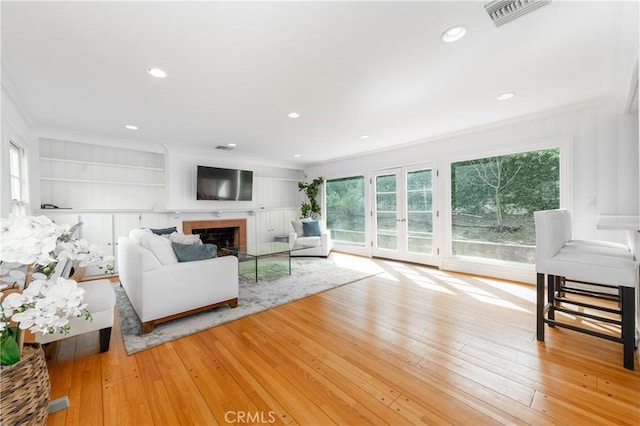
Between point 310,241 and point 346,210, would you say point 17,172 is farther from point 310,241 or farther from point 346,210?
point 346,210

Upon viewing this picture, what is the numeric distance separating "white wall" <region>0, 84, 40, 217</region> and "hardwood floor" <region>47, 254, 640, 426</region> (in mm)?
1599

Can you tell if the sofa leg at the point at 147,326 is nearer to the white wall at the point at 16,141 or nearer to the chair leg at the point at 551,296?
the white wall at the point at 16,141

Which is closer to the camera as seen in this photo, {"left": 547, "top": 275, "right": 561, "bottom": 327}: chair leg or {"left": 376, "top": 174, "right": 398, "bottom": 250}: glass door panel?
{"left": 547, "top": 275, "right": 561, "bottom": 327}: chair leg

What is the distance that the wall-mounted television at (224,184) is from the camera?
5.34 meters

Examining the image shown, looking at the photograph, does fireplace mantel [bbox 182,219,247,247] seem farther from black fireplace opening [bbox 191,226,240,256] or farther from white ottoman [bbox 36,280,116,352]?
white ottoman [bbox 36,280,116,352]

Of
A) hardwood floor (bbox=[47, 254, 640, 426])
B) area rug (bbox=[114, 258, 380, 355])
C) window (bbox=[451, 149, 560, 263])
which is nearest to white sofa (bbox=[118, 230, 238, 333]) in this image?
area rug (bbox=[114, 258, 380, 355])

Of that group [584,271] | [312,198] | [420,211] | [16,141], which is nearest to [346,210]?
[312,198]

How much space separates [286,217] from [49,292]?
6.06 m

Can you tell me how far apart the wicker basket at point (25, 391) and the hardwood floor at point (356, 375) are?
12.7 inches

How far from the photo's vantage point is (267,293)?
3.47m

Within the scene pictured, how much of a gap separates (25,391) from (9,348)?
0.71ft

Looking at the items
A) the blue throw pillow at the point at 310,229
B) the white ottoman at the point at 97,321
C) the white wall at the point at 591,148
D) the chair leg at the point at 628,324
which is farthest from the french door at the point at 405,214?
the white ottoman at the point at 97,321

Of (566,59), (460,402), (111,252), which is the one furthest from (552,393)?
(111,252)

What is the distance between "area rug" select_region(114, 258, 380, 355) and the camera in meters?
2.41
